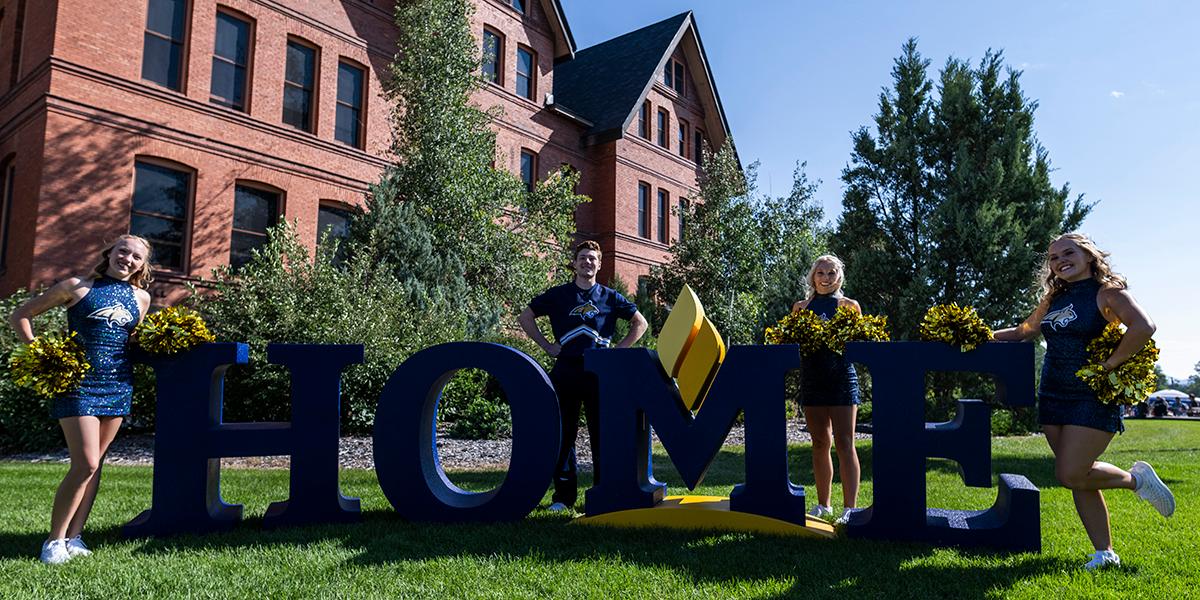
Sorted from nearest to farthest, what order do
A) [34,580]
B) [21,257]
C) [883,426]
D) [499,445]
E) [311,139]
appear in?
[34,580] < [883,426] < [499,445] < [21,257] < [311,139]

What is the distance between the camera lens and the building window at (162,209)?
13211 millimetres

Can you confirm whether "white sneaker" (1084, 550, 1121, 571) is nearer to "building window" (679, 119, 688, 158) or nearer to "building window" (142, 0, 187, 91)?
"building window" (142, 0, 187, 91)

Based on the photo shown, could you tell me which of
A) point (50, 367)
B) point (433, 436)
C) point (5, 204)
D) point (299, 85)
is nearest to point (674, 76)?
point (299, 85)

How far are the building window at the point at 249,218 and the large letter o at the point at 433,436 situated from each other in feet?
36.6

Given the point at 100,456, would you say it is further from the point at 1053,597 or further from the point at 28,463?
the point at 28,463

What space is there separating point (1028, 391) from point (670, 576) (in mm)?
2356

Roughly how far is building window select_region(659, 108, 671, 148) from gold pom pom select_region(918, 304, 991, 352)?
21.5 metres

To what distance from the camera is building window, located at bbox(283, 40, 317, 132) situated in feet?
51.2

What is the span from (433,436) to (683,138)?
22635 mm

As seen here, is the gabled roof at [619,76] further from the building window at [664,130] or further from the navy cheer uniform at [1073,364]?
the navy cheer uniform at [1073,364]

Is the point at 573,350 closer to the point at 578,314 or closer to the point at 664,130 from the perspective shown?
the point at 578,314

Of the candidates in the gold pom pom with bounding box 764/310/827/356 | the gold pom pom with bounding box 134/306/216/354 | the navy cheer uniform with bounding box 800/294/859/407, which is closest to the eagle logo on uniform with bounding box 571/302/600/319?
the gold pom pom with bounding box 764/310/827/356

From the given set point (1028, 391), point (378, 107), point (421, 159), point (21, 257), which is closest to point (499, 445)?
point (421, 159)

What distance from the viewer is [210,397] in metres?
4.61
